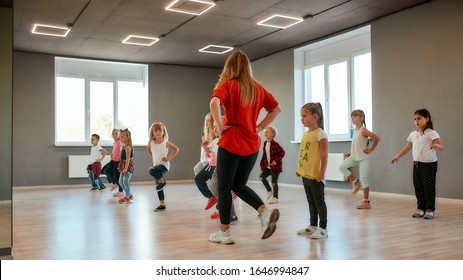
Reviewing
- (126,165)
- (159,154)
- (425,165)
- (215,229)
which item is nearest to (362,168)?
(425,165)

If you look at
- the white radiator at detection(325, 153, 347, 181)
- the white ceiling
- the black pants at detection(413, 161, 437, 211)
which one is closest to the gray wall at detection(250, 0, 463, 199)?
the white radiator at detection(325, 153, 347, 181)

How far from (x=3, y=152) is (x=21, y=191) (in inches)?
272

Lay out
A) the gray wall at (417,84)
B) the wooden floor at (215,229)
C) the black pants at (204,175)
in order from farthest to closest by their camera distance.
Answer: the gray wall at (417,84) → the black pants at (204,175) → the wooden floor at (215,229)

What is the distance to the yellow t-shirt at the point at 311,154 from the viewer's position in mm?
3400

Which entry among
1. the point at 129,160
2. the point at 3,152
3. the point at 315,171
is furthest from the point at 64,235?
the point at 129,160

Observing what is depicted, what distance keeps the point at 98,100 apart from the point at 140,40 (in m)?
2.43

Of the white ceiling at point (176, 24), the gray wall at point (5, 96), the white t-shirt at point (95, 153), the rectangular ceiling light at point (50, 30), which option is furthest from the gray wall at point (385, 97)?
the gray wall at point (5, 96)

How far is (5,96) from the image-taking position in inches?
107

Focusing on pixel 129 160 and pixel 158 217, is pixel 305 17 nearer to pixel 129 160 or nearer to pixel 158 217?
pixel 129 160

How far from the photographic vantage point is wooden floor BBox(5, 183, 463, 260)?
2902mm

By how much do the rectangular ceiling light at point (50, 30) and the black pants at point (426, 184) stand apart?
6167 mm

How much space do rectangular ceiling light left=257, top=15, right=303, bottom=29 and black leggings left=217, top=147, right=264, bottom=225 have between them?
4.68 metres

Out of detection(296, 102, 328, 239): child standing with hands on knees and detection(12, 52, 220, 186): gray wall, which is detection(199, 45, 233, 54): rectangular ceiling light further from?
detection(296, 102, 328, 239): child standing with hands on knees

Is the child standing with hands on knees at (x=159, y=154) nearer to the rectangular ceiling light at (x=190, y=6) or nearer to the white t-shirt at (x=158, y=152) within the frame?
the white t-shirt at (x=158, y=152)
